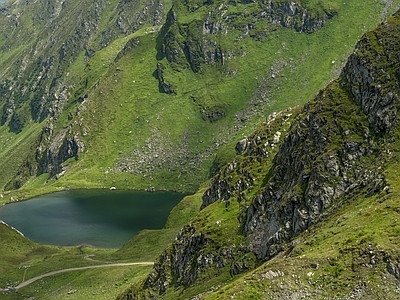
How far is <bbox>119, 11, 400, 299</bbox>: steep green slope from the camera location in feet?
141

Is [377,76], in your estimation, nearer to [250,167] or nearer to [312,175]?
[312,175]

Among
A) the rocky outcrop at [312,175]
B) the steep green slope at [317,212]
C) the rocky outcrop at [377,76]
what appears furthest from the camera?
the rocky outcrop at [377,76]

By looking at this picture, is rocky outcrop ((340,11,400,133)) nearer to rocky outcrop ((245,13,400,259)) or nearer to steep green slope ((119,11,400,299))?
rocky outcrop ((245,13,400,259))

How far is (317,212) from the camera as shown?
204 feet

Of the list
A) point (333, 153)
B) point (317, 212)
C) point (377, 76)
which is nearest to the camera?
point (317, 212)

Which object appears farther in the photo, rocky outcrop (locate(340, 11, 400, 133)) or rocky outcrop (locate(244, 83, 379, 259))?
rocky outcrop (locate(340, 11, 400, 133))

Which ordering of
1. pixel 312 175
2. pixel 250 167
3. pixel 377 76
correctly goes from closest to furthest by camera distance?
pixel 312 175 < pixel 377 76 < pixel 250 167

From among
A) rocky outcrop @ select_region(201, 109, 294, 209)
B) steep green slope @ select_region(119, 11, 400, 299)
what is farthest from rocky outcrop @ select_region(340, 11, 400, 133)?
rocky outcrop @ select_region(201, 109, 294, 209)

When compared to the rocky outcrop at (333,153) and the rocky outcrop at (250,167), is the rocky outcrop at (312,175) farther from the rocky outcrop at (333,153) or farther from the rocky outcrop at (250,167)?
the rocky outcrop at (250,167)

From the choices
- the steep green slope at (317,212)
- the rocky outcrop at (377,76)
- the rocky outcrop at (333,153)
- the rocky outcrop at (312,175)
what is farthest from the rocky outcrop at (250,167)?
the rocky outcrop at (377,76)

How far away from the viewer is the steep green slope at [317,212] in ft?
141

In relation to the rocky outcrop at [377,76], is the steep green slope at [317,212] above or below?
below

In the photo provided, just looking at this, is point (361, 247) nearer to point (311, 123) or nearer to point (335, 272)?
point (335, 272)

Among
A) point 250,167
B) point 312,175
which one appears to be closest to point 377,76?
point 312,175
